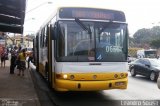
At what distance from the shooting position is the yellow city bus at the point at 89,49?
11.5 metres

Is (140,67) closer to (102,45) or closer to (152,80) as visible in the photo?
(152,80)

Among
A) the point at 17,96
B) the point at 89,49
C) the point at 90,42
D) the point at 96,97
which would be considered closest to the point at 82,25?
the point at 90,42

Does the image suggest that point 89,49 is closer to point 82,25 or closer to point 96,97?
point 82,25

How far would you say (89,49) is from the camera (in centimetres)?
1163

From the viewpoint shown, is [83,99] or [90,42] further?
[83,99]

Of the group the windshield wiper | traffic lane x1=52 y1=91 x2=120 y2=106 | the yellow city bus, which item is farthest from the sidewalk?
the windshield wiper

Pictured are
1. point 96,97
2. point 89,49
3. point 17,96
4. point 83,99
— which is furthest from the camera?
point 96,97

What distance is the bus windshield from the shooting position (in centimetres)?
1152

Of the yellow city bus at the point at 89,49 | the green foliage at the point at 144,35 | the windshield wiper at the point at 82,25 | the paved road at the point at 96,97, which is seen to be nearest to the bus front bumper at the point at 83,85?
the yellow city bus at the point at 89,49

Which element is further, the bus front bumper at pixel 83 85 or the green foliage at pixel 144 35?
the green foliage at pixel 144 35

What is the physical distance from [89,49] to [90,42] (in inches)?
9.0

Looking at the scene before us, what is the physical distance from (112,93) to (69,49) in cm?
366

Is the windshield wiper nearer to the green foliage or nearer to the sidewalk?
the sidewalk

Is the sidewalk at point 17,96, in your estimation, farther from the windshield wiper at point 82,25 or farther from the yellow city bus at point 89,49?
the windshield wiper at point 82,25
